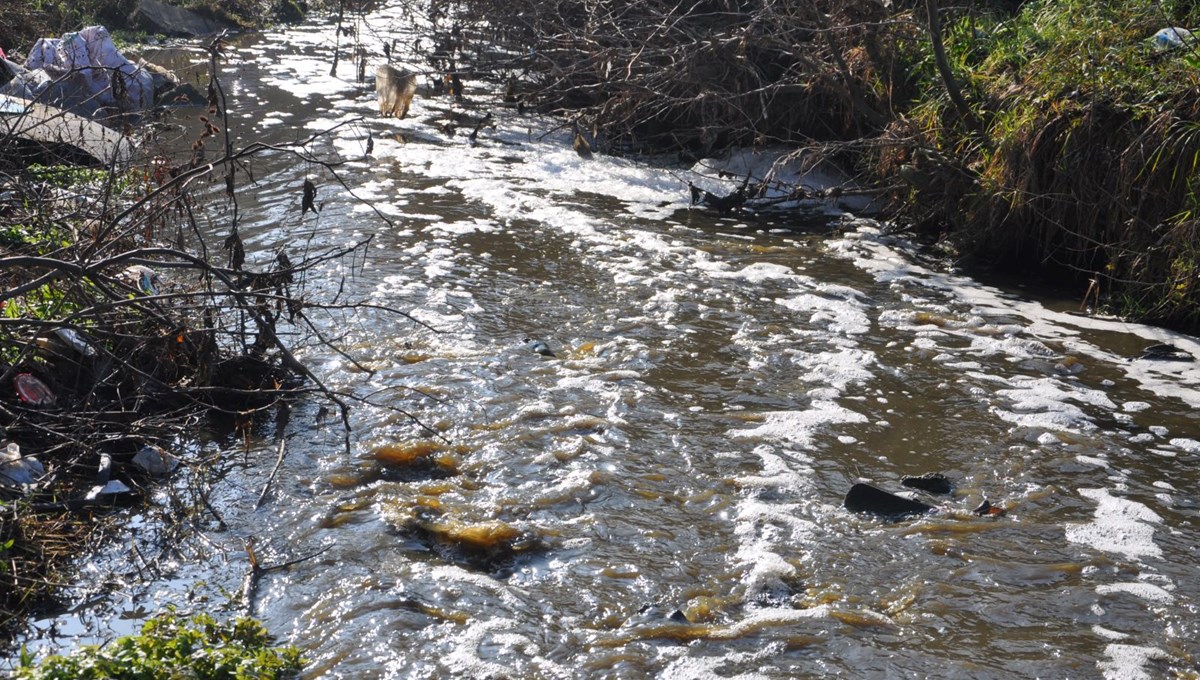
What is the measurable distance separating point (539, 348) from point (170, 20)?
13.3m

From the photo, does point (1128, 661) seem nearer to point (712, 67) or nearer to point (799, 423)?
point (799, 423)

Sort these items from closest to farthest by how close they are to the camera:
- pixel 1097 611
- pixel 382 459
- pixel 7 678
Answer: pixel 7 678
pixel 1097 611
pixel 382 459

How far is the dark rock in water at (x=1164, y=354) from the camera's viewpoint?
18.9 ft

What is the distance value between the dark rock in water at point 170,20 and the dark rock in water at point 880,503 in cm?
1481

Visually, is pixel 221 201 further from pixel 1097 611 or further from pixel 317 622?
pixel 1097 611

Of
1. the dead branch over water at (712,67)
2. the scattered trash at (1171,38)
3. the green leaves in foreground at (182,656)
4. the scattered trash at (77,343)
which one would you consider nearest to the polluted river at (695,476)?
the green leaves in foreground at (182,656)

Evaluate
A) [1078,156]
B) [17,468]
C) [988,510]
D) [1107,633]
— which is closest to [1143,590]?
[1107,633]

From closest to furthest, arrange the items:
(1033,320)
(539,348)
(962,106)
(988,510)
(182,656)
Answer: (182,656)
(988,510)
(539,348)
(1033,320)
(962,106)

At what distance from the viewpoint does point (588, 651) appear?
3.40 meters

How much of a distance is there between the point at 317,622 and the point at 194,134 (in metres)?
7.66

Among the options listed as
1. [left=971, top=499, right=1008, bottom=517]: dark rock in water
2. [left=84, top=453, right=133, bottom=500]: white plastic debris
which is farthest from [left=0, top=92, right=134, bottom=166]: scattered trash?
[left=971, top=499, right=1008, bottom=517]: dark rock in water

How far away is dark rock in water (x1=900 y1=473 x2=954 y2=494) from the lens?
4.48m

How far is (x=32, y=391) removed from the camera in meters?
4.27

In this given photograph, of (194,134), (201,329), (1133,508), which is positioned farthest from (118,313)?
(194,134)
